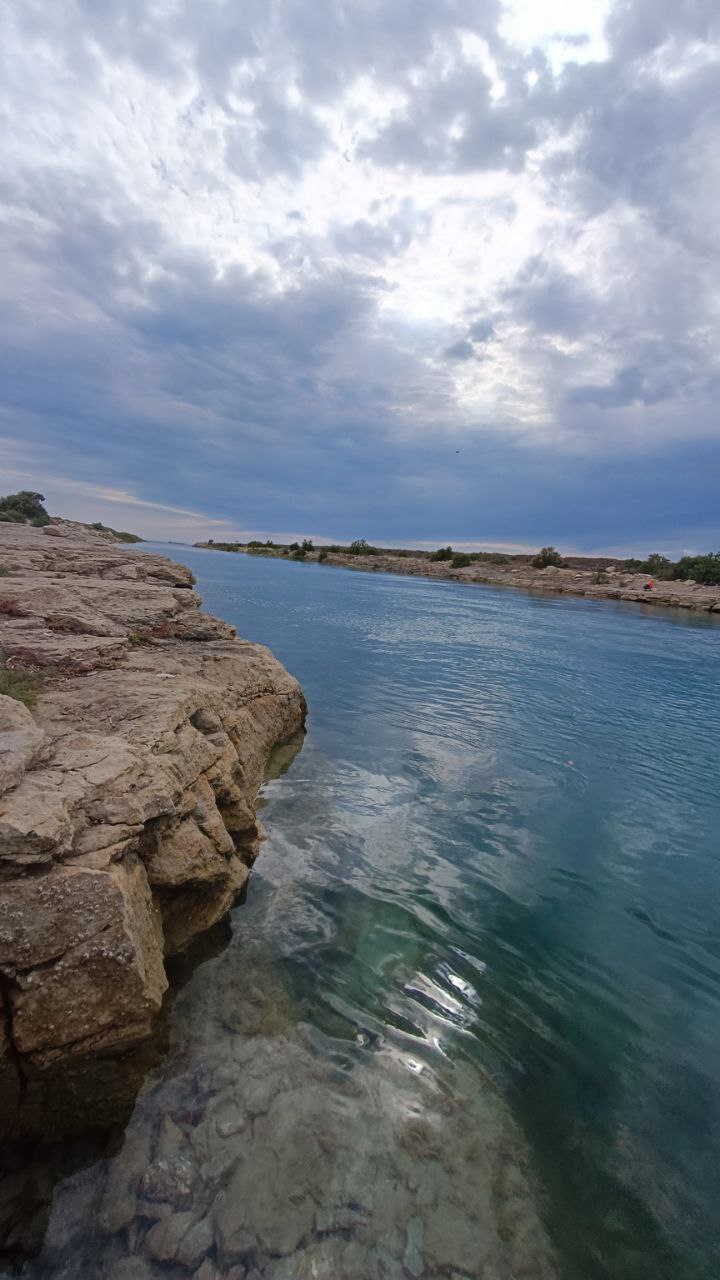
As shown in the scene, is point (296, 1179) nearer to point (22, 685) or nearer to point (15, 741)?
point (15, 741)

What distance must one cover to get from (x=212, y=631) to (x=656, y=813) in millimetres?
8792

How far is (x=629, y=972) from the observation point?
5.48 metres

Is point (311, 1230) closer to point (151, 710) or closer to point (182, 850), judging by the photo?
point (182, 850)

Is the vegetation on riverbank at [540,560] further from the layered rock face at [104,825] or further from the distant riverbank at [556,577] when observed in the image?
the layered rock face at [104,825]

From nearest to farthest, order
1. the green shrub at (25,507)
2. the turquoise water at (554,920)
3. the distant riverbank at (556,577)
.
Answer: the turquoise water at (554,920) → the green shrub at (25,507) → the distant riverbank at (556,577)

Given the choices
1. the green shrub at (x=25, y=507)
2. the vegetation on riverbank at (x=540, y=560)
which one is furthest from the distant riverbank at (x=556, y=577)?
the green shrub at (x=25, y=507)

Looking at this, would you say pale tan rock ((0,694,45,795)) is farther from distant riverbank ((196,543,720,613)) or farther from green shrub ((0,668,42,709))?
distant riverbank ((196,543,720,613))

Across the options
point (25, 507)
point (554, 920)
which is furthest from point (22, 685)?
point (25, 507)

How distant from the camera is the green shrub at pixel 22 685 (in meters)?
5.82

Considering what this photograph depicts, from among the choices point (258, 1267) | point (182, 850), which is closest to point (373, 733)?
point (182, 850)

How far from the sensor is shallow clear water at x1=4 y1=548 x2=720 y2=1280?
3160mm

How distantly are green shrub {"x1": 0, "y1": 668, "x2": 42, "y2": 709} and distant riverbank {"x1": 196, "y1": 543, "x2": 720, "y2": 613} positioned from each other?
62.6 meters

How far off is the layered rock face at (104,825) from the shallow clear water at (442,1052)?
736mm

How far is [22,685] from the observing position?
6266 mm
